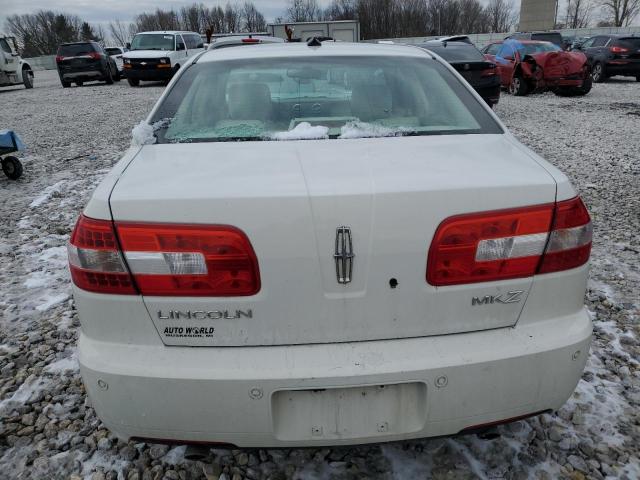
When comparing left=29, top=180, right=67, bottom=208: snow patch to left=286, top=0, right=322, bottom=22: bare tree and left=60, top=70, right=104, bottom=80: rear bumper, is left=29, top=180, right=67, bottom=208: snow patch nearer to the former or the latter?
left=60, top=70, right=104, bottom=80: rear bumper

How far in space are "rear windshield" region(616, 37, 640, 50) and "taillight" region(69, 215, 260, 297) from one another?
18938mm

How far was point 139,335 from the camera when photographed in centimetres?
153

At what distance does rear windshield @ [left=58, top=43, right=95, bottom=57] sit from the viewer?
64.9ft

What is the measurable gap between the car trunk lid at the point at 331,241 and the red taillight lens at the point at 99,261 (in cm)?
7

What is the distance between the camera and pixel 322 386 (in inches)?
57.6

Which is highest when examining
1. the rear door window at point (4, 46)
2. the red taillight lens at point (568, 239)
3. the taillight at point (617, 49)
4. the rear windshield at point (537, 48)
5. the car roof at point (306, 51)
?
the car roof at point (306, 51)

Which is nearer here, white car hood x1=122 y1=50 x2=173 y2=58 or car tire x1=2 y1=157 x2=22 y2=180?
car tire x1=2 y1=157 x2=22 y2=180

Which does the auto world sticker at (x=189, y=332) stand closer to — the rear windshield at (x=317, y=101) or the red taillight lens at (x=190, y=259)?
the red taillight lens at (x=190, y=259)

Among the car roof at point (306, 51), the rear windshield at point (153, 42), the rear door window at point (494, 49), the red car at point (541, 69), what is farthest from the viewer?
the rear windshield at point (153, 42)

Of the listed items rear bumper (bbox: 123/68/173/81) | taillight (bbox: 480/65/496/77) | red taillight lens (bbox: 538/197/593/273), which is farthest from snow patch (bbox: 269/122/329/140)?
rear bumper (bbox: 123/68/173/81)

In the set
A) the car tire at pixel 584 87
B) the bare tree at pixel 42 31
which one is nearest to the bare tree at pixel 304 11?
the bare tree at pixel 42 31

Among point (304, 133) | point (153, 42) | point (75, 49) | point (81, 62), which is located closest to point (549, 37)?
point (153, 42)

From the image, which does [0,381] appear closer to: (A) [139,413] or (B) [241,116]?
(A) [139,413]

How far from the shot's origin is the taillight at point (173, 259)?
145 cm
